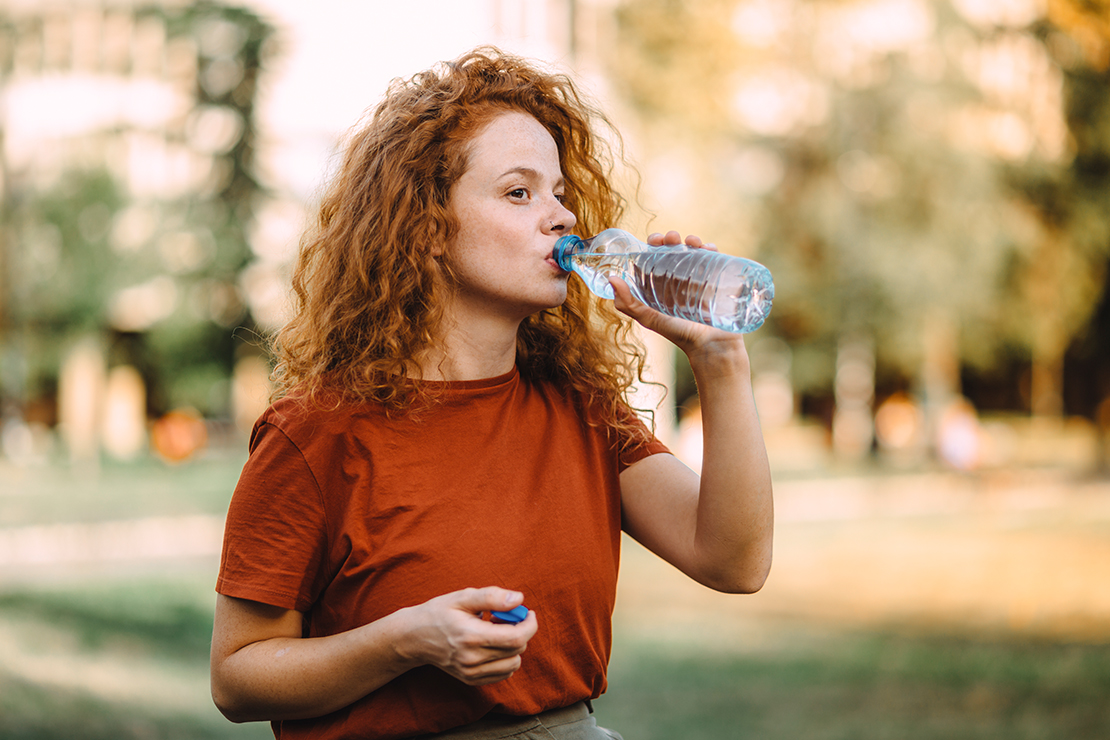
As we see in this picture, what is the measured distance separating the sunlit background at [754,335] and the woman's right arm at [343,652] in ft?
3.23

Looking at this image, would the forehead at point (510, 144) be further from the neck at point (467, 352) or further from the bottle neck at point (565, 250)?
the neck at point (467, 352)

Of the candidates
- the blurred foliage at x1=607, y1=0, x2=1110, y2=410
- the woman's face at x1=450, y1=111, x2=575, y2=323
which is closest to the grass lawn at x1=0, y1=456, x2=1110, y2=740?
the woman's face at x1=450, y1=111, x2=575, y2=323

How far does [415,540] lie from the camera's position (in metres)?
1.87

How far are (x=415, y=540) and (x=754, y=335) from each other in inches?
1001

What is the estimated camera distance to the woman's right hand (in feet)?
5.50

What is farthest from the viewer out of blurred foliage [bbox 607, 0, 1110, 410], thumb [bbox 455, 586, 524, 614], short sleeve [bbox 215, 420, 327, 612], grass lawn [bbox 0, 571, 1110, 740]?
blurred foliage [bbox 607, 0, 1110, 410]

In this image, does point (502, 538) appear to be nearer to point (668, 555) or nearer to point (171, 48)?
point (668, 555)

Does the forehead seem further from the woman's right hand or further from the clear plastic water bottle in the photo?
the woman's right hand

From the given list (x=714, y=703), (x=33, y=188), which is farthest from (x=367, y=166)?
(x=33, y=188)

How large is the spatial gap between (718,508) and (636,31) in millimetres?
17838

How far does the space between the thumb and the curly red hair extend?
0.46 meters

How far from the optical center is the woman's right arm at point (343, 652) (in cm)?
169

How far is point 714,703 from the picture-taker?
6.13m

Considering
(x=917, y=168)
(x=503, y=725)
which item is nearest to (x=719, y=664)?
(x=503, y=725)
